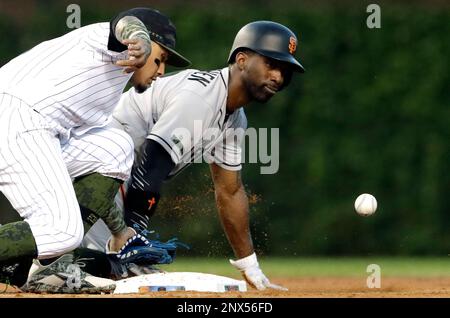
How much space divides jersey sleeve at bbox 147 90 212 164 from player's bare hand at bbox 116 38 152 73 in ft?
5.32

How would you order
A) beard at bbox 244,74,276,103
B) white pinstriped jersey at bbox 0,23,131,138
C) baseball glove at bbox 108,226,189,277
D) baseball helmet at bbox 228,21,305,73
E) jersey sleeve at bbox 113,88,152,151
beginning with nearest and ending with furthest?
white pinstriped jersey at bbox 0,23,131,138 < baseball glove at bbox 108,226,189,277 < baseball helmet at bbox 228,21,305,73 < beard at bbox 244,74,276,103 < jersey sleeve at bbox 113,88,152,151

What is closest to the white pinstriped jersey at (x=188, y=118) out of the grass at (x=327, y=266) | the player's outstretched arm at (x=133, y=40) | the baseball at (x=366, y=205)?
the baseball at (x=366, y=205)

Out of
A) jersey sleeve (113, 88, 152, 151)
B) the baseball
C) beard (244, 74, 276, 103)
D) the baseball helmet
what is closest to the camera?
the baseball helmet

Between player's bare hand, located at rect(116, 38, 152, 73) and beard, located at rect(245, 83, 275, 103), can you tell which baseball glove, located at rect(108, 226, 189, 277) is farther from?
player's bare hand, located at rect(116, 38, 152, 73)

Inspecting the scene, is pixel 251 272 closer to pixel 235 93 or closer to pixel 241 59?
pixel 235 93

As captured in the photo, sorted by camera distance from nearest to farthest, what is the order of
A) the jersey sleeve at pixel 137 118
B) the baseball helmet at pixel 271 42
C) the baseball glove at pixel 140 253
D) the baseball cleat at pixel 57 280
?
the baseball cleat at pixel 57 280
the baseball glove at pixel 140 253
the baseball helmet at pixel 271 42
the jersey sleeve at pixel 137 118

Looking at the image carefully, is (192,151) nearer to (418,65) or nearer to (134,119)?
(134,119)

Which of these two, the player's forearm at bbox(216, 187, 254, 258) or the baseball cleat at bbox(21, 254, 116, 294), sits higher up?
the player's forearm at bbox(216, 187, 254, 258)

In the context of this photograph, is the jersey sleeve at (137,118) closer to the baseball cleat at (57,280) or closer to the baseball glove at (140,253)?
the baseball glove at (140,253)

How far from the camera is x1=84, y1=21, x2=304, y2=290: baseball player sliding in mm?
7016

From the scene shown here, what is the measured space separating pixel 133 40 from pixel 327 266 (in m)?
7.25

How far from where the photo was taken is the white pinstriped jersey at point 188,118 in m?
7.05

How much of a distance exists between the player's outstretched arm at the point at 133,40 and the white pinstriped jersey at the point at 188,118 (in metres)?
1.57

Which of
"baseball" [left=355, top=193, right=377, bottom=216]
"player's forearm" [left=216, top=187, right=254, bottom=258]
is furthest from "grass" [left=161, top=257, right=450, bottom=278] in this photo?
"player's forearm" [left=216, top=187, right=254, bottom=258]
